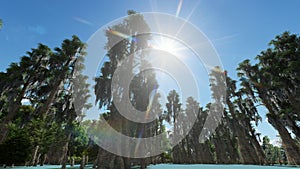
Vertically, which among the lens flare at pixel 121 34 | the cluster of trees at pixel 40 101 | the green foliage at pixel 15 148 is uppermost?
the lens flare at pixel 121 34

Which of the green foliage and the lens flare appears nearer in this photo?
the green foliage

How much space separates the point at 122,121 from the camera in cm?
1602

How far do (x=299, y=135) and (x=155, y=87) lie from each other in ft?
57.0

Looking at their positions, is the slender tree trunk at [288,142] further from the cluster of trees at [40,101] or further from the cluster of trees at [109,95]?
the cluster of trees at [40,101]

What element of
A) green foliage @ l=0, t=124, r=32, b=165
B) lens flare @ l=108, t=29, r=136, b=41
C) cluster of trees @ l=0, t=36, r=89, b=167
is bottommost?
green foliage @ l=0, t=124, r=32, b=165

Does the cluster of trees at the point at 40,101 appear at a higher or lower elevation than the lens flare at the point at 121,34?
lower

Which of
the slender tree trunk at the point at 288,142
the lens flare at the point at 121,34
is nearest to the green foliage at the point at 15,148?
the lens flare at the point at 121,34

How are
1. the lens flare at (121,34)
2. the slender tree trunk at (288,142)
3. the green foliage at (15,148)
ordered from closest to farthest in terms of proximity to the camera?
the green foliage at (15,148)
the slender tree trunk at (288,142)
the lens flare at (121,34)

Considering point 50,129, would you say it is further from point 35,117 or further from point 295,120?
point 295,120

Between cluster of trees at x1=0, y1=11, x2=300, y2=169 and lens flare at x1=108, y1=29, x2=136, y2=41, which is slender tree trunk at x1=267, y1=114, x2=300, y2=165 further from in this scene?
lens flare at x1=108, y1=29, x2=136, y2=41

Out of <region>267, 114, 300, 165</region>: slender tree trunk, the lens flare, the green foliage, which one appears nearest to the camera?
the green foliage

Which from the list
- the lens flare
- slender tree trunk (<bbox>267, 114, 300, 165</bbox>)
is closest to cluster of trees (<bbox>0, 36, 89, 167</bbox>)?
the lens flare

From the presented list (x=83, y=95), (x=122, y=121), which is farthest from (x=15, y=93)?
(x=122, y=121)

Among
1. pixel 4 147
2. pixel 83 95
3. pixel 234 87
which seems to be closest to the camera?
pixel 4 147
